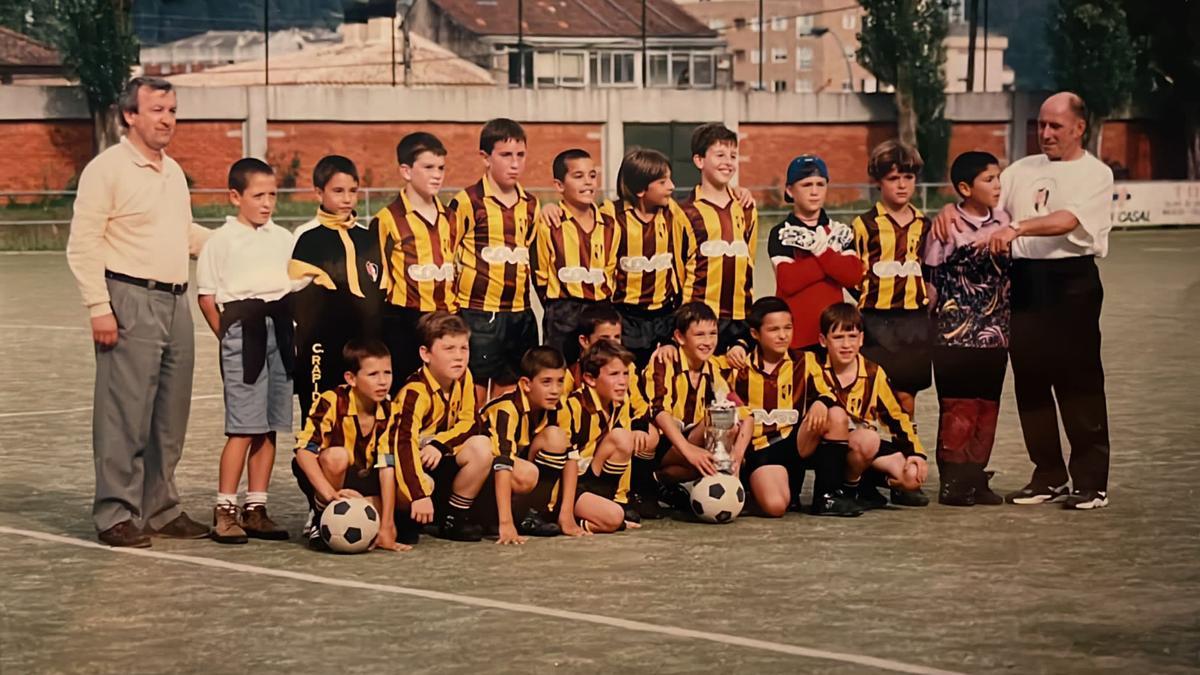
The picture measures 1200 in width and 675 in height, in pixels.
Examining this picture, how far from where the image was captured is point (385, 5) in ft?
227

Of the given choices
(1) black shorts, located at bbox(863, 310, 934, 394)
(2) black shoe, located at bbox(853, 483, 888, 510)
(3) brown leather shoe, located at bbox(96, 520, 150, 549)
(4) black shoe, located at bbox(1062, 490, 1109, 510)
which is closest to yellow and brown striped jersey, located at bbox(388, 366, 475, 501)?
(3) brown leather shoe, located at bbox(96, 520, 150, 549)

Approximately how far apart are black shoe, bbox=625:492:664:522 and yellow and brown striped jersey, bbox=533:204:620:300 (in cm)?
102

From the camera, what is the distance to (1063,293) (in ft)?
32.3

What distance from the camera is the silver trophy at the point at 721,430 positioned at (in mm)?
9531

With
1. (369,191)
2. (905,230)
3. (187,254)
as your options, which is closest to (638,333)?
(905,230)

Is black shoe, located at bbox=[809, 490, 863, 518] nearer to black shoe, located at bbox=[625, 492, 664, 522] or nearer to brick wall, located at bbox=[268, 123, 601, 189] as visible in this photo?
black shoe, located at bbox=[625, 492, 664, 522]

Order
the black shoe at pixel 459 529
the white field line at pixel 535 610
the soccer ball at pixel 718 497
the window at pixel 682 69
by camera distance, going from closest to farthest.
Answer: the white field line at pixel 535 610 → the black shoe at pixel 459 529 → the soccer ball at pixel 718 497 → the window at pixel 682 69

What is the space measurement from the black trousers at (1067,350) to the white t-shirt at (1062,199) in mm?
72

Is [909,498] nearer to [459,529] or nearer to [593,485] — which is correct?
[593,485]

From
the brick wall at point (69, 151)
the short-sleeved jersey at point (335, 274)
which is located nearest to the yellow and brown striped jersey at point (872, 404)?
the short-sleeved jersey at point (335, 274)

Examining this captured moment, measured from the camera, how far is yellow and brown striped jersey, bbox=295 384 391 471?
29.1 feet

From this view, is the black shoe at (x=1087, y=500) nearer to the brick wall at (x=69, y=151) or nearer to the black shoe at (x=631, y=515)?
the black shoe at (x=631, y=515)

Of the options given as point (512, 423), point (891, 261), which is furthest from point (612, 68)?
point (512, 423)

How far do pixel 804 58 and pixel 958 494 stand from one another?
4454 inches
